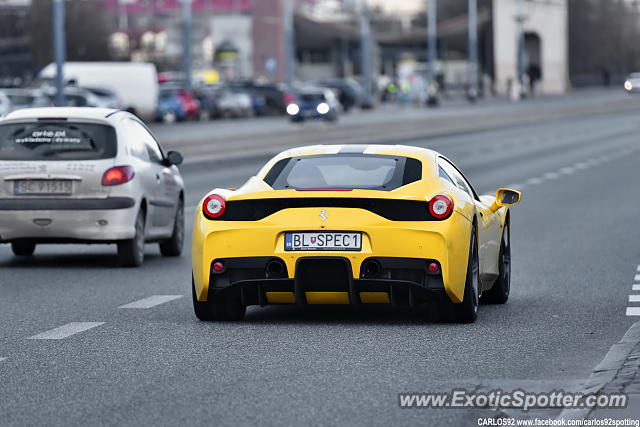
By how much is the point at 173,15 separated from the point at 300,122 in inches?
3792

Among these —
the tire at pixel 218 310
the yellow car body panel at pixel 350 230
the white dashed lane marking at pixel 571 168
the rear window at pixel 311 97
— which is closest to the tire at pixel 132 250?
the tire at pixel 218 310

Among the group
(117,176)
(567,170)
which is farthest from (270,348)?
(567,170)

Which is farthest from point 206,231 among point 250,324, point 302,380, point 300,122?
point 300,122

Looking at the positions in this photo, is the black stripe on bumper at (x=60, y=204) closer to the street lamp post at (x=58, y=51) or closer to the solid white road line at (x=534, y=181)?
the solid white road line at (x=534, y=181)

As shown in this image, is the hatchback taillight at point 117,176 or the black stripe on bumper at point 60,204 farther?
the hatchback taillight at point 117,176

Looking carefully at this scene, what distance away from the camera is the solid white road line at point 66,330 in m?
10.3

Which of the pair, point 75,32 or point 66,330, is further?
point 75,32

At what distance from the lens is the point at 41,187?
15.4 metres

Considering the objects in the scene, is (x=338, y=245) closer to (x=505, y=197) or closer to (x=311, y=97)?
(x=505, y=197)

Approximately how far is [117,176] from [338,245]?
544 centimetres

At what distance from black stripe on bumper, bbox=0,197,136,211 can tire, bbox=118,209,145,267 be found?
34 cm

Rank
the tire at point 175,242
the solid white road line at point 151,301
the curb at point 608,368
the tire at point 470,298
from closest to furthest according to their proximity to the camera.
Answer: the curb at point 608,368 < the tire at point 470,298 < the solid white road line at point 151,301 < the tire at point 175,242

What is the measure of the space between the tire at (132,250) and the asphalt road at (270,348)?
0.14m

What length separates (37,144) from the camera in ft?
51.2
